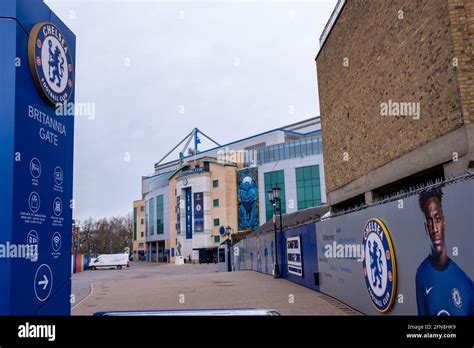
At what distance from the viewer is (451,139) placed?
9578 mm

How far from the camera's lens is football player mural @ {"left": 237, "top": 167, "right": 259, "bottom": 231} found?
6644cm

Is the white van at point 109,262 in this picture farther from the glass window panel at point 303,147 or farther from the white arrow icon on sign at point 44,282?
the white arrow icon on sign at point 44,282

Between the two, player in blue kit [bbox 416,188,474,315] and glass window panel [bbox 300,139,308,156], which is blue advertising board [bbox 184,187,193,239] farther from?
player in blue kit [bbox 416,188,474,315]

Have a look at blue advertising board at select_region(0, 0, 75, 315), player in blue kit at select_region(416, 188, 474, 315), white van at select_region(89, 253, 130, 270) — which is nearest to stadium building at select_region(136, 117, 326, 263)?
white van at select_region(89, 253, 130, 270)

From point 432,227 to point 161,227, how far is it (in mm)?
80888

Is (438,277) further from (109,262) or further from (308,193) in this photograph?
(308,193)

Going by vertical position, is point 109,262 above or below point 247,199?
below

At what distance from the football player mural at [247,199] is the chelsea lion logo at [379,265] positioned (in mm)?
57186

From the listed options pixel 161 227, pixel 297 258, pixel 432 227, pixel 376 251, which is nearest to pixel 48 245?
pixel 432 227

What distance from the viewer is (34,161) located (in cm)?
441

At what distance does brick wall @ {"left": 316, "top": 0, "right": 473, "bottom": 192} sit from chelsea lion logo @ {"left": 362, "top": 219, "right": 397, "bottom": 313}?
3.49 metres

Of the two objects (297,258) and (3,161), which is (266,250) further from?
(3,161)

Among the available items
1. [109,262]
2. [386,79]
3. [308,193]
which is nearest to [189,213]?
[109,262]

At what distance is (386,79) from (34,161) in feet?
37.8
